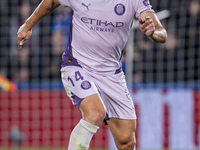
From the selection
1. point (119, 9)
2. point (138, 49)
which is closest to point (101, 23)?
point (119, 9)

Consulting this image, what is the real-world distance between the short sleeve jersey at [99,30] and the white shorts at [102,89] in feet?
0.24

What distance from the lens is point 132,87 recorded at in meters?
9.23

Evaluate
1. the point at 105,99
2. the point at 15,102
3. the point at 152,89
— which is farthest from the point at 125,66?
the point at 105,99

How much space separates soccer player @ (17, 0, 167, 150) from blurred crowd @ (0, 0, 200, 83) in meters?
4.41

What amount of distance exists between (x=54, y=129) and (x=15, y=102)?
0.83 metres

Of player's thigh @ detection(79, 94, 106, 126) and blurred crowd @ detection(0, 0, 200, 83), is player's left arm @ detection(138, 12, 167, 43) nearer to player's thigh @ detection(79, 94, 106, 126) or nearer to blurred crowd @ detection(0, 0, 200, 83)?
player's thigh @ detection(79, 94, 106, 126)

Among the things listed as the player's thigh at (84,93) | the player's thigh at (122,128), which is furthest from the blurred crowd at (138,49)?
the player's thigh at (84,93)

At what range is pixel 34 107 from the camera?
9383 millimetres

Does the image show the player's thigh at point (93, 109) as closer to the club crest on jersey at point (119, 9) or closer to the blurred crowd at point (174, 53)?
the club crest on jersey at point (119, 9)

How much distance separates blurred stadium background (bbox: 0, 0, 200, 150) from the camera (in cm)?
905

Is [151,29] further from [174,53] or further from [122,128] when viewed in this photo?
[174,53]

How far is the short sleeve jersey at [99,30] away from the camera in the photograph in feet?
15.9

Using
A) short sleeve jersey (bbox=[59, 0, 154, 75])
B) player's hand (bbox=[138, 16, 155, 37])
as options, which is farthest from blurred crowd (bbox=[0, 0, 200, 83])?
player's hand (bbox=[138, 16, 155, 37])

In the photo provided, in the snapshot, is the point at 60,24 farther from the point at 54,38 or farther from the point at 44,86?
the point at 44,86
